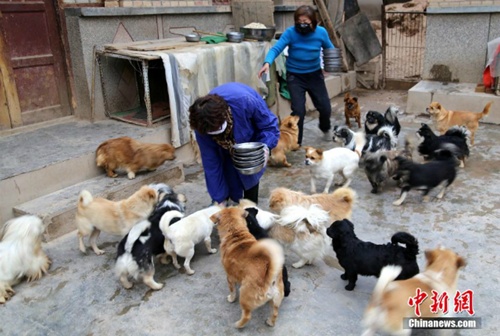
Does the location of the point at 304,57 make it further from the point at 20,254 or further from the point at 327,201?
the point at 20,254

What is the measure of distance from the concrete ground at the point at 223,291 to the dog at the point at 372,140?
857mm

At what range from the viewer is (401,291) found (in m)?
2.59

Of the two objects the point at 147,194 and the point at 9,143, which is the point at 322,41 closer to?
the point at 147,194

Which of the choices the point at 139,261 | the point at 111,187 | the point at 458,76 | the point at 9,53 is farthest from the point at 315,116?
the point at 139,261

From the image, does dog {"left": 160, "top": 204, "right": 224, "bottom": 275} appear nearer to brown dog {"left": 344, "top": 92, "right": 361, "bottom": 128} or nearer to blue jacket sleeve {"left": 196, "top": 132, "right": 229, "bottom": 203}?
blue jacket sleeve {"left": 196, "top": 132, "right": 229, "bottom": 203}

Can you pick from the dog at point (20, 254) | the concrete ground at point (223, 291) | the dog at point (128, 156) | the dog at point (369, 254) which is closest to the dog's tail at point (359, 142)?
the concrete ground at point (223, 291)

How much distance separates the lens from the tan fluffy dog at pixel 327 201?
385 centimetres

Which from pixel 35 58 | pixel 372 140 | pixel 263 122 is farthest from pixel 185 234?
pixel 35 58

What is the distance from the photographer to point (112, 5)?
21.5 feet

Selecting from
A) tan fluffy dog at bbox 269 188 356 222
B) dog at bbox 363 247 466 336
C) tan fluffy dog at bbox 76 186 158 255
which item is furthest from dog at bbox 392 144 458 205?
tan fluffy dog at bbox 76 186 158 255

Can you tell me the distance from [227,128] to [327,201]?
1.15 metres

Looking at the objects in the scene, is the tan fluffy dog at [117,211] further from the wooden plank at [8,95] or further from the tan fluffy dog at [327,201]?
the wooden plank at [8,95]

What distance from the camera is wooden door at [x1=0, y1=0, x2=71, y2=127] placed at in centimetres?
573

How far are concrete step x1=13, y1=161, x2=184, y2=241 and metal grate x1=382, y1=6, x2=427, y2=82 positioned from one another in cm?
751
